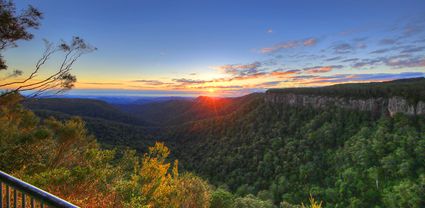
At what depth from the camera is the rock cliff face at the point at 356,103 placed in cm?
5414

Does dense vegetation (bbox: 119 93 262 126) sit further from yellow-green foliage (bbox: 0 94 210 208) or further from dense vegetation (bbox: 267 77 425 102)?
yellow-green foliage (bbox: 0 94 210 208)

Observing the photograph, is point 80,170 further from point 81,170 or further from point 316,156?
point 316,156

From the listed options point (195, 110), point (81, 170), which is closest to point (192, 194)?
point (81, 170)

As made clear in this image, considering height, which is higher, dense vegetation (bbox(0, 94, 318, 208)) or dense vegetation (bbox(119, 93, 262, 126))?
dense vegetation (bbox(0, 94, 318, 208))

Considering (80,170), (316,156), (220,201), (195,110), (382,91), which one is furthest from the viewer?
(195,110)

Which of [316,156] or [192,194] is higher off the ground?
[192,194]

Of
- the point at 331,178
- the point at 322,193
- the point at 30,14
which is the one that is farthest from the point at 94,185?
the point at 331,178

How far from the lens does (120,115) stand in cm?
11844

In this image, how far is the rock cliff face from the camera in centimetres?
5414

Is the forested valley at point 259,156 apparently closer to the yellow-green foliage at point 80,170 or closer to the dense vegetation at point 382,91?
the yellow-green foliage at point 80,170

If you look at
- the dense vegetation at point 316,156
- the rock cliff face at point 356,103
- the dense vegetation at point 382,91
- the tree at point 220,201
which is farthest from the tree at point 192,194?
the dense vegetation at point 382,91

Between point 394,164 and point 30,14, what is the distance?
5034 cm

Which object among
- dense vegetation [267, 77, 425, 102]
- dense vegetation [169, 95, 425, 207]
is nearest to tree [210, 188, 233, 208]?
dense vegetation [169, 95, 425, 207]

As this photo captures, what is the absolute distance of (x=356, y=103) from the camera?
64.4 m
